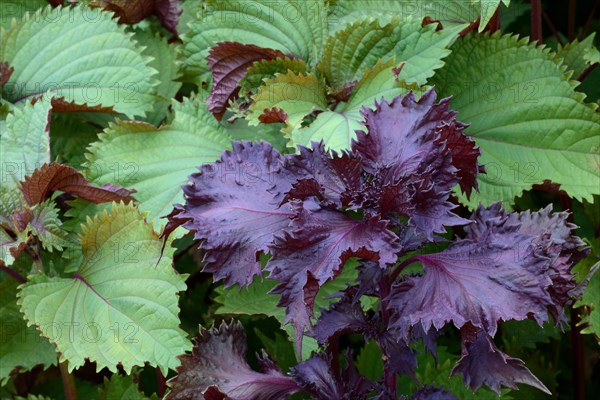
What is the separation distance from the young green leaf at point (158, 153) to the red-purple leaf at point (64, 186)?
0.04 m

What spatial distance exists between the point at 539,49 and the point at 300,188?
0.59m

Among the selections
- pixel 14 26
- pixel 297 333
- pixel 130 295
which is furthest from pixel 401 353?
pixel 14 26

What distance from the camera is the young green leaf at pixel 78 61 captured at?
125 centimetres

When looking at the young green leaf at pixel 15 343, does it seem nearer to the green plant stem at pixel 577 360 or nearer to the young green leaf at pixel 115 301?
the young green leaf at pixel 115 301

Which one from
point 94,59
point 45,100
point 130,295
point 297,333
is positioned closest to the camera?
point 297,333

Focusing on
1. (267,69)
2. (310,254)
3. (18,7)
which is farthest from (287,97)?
(18,7)

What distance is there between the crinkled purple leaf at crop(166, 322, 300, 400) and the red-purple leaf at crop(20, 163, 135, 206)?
11.7 inches

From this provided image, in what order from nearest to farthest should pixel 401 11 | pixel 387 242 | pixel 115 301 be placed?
pixel 387 242
pixel 115 301
pixel 401 11

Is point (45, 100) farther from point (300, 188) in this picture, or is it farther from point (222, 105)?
point (300, 188)

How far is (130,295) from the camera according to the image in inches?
39.7

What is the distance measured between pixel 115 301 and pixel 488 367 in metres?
0.48

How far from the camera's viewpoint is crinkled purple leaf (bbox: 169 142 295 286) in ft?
2.51

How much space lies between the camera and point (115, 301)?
101 cm

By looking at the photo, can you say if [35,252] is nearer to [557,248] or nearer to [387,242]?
[387,242]
